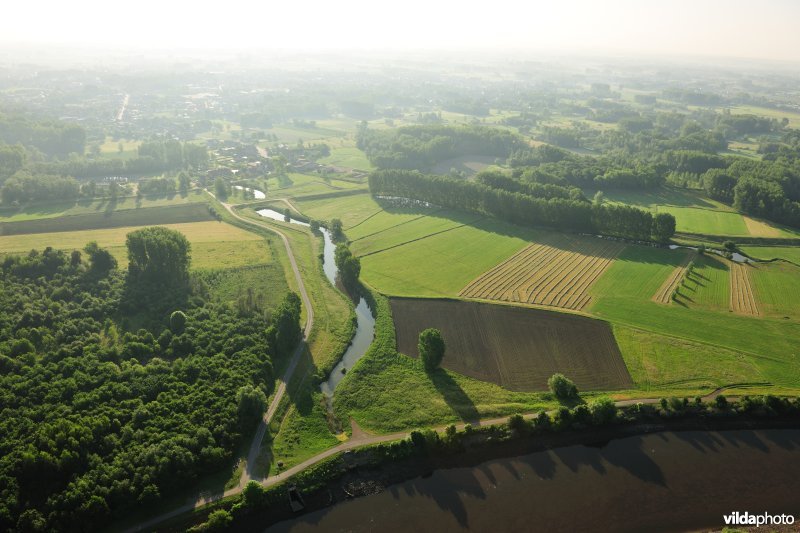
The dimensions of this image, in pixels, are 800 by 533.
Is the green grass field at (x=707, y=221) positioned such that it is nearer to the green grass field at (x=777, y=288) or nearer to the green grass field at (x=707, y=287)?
the green grass field at (x=777, y=288)

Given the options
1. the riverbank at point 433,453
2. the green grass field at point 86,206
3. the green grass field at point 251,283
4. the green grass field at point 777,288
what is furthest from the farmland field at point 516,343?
the green grass field at point 86,206

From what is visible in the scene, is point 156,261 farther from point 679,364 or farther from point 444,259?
point 679,364

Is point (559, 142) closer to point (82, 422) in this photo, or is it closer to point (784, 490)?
point (784, 490)

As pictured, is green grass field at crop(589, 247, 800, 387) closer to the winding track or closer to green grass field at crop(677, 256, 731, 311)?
green grass field at crop(677, 256, 731, 311)

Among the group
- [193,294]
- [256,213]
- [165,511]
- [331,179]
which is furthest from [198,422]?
[331,179]

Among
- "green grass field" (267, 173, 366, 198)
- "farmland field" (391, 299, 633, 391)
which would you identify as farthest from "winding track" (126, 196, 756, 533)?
"green grass field" (267, 173, 366, 198)

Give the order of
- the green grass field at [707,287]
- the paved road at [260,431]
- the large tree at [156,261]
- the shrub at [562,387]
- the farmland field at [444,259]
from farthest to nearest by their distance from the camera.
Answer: the farmland field at [444,259], the large tree at [156,261], the green grass field at [707,287], the shrub at [562,387], the paved road at [260,431]

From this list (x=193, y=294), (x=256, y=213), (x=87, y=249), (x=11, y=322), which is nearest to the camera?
(x=11, y=322)
